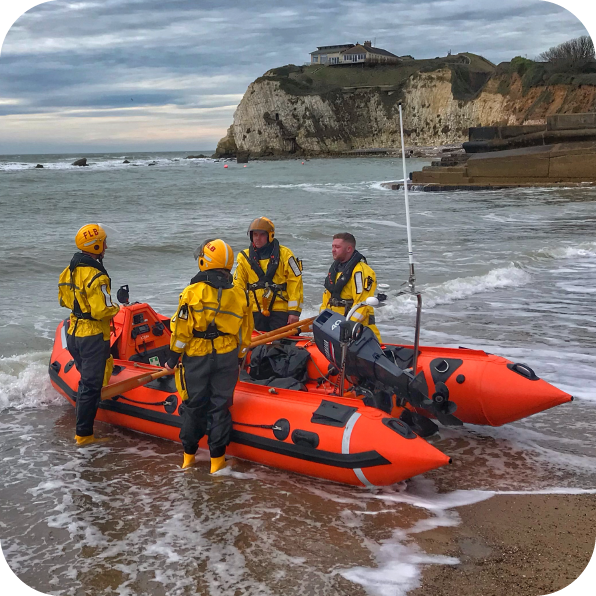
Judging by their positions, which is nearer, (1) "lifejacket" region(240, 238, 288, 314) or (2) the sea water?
(2) the sea water

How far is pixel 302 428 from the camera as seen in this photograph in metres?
4.14

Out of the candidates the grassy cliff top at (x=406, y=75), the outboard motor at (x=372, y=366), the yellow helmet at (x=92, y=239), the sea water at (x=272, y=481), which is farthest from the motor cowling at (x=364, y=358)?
the grassy cliff top at (x=406, y=75)

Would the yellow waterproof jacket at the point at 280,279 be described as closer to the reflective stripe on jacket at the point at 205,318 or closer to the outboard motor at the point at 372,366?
the outboard motor at the point at 372,366

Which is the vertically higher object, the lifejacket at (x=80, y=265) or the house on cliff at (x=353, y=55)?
the house on cliff at (x=353, y=55)

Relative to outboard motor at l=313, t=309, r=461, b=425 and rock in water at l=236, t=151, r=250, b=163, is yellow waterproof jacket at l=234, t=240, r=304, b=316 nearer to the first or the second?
outboard motor at l=313, t=309, r=461, b=425

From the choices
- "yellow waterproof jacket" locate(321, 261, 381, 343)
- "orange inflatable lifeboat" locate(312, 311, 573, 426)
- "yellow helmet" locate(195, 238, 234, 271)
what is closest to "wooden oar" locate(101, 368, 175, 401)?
"yellow helmet" locate(195, 238, 234, 271)

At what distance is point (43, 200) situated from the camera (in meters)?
29.3

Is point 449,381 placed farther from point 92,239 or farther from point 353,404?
point 92,239

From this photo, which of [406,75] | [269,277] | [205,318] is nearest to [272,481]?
[205,318]

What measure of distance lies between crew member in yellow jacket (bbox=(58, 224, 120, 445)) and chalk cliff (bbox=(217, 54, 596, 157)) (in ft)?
216

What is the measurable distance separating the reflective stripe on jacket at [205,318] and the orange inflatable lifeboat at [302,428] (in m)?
0.57

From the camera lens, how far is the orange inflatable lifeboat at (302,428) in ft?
12.5

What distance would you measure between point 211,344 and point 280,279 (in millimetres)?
1751

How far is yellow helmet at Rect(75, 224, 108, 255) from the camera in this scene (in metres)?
4.62
